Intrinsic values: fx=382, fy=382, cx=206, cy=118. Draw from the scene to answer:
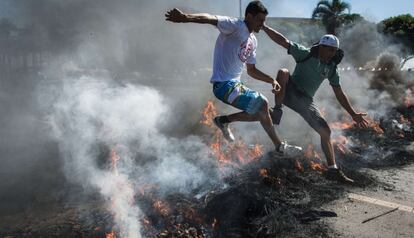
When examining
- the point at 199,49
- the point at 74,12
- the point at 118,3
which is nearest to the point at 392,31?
the point at 199,49

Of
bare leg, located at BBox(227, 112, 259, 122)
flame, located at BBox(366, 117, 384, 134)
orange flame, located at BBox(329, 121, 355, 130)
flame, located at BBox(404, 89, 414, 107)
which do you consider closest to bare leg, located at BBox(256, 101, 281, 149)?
bare leg, located at BBox(227, 112, 259, 122)

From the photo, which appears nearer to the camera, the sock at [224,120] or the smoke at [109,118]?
the sock at [224,120]

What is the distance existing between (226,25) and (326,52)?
6.02 feet

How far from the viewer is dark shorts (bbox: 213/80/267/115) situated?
15.8 feet

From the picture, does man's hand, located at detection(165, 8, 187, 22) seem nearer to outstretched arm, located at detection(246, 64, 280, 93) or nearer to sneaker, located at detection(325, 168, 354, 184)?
outstretched arm, located at detection(246, 64, 280, 93)

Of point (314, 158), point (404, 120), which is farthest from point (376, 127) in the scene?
point (314, 158)

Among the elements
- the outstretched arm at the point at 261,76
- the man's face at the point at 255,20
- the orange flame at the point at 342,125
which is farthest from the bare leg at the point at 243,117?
the orange flame at the point at 342,125

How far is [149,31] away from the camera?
24562mm

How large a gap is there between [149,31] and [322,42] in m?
20.3

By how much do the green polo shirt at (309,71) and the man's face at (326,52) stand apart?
90mm

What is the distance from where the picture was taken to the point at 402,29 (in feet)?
98.3

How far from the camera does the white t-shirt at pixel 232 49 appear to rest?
4578 mm

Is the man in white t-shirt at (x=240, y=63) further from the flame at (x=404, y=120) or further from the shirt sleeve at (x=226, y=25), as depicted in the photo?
the flame at (x=404, y=120)

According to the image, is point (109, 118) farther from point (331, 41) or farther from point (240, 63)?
point (331, 41)
